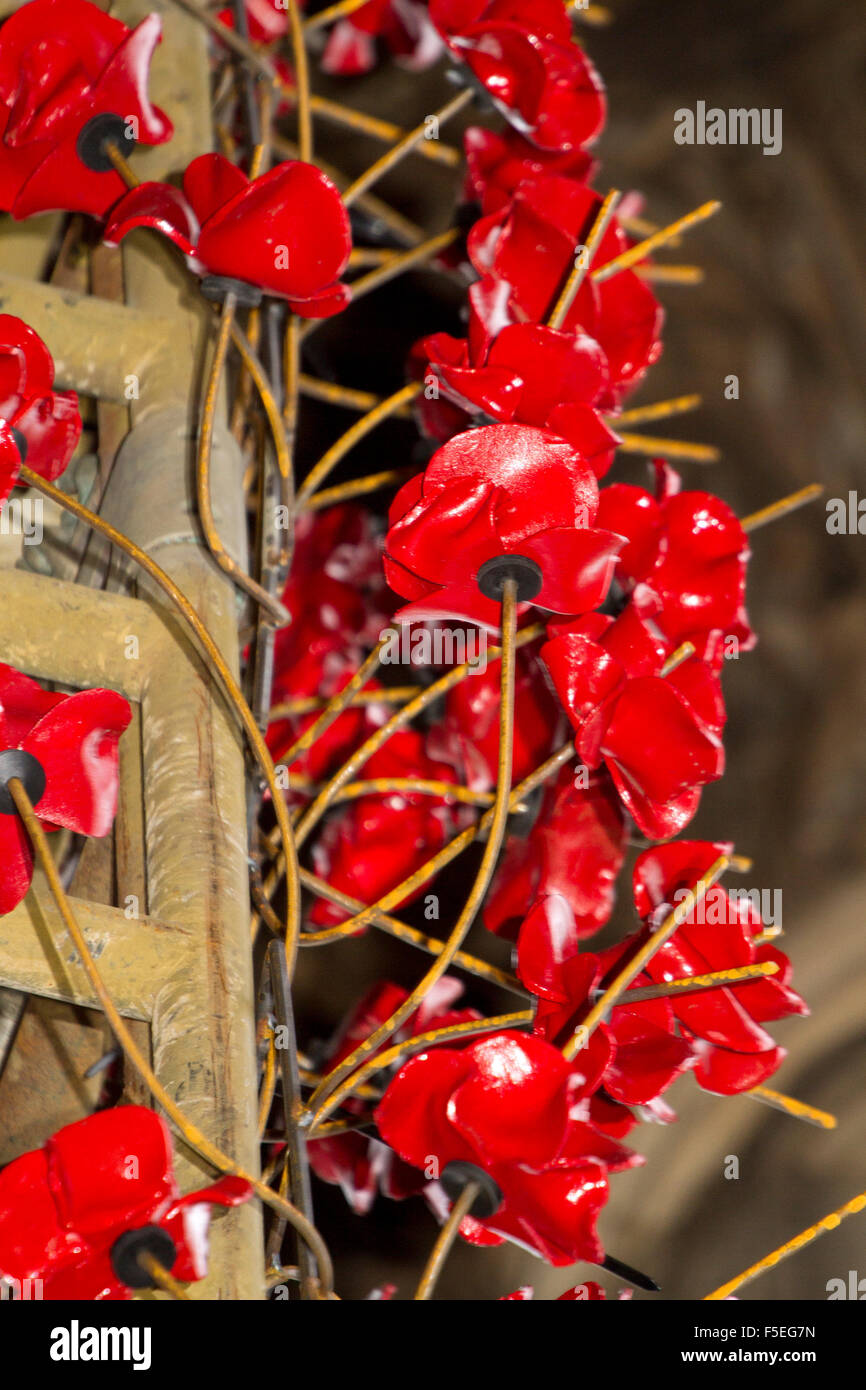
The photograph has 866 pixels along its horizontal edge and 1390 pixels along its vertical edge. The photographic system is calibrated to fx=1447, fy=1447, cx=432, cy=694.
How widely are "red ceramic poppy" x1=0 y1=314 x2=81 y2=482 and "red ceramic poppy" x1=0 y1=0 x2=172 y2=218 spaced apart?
0.26 ft

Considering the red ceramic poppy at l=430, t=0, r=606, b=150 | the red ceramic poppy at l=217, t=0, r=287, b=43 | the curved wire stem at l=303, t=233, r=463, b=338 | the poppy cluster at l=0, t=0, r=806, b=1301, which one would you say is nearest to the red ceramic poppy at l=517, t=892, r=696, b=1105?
the poppy cluster at l=0, t=0, r=806, b=1301

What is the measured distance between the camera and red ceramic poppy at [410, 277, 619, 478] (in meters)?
0.65

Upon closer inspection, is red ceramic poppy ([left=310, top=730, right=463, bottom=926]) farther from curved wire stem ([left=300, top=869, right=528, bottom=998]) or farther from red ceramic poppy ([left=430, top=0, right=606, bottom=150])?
red ceramic poppy ([left=430, top=0, right=606, bottom=150])

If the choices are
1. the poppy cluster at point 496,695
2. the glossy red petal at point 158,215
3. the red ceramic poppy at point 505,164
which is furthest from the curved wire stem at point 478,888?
the red ceramic poppy at point 505,164

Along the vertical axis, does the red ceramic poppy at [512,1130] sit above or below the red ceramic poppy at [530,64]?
below

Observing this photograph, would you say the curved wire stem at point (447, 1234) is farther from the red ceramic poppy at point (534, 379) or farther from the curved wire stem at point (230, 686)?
the red ceramic poppy at point (534, 379)

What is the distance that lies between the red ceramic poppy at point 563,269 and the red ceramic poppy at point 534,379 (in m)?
0.05

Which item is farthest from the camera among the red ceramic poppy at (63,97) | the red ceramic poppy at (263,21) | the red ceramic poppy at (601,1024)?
the red ceramic poppy at (263,21)

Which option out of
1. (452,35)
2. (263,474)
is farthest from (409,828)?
(452,35)

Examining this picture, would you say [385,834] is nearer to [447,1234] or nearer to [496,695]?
[496,695]

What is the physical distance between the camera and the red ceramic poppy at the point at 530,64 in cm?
79

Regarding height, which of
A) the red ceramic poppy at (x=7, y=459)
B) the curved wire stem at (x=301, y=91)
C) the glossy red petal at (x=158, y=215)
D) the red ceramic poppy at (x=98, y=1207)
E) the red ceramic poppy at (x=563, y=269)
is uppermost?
the curved wire stem at (x=301, y=91)
